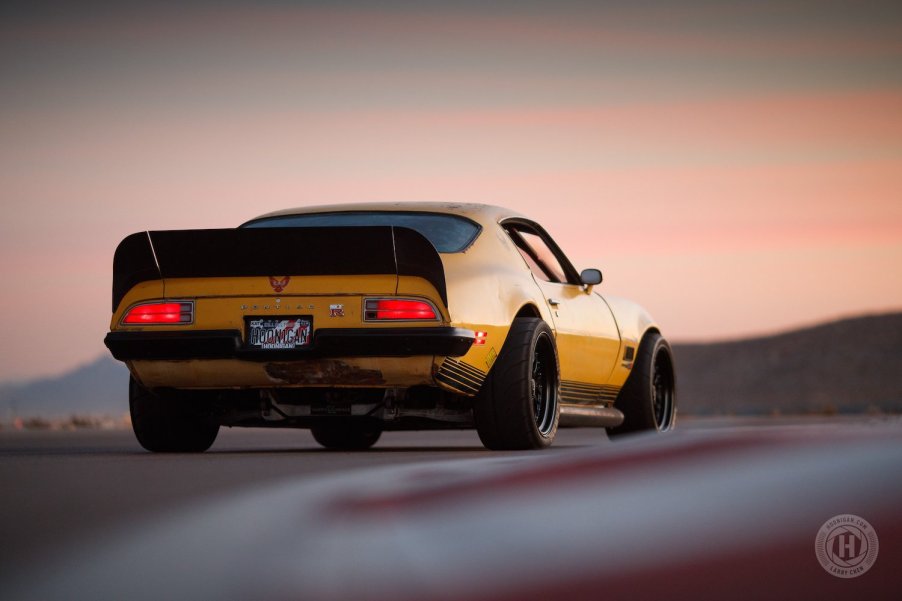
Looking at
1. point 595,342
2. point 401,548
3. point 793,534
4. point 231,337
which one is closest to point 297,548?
point 401,548

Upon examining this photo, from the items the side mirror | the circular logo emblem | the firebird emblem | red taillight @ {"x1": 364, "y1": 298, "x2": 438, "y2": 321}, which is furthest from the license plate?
the circular logo emblem

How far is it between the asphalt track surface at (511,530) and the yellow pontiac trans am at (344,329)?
2.98 meters

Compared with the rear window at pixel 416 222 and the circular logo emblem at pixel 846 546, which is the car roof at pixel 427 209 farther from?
the circular logo emblem at pixel 846 546

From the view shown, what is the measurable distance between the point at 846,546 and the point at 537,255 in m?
6.99

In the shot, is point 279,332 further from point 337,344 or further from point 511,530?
point 511,530

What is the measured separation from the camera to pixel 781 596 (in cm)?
288

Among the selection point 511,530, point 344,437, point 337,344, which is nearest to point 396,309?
point 337,344

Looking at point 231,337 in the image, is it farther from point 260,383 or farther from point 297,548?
point 297,548

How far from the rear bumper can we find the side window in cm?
168

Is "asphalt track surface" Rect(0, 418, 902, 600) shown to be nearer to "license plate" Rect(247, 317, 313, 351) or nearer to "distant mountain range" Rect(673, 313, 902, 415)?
"license plate" Rect(247, 317, 313, 351)

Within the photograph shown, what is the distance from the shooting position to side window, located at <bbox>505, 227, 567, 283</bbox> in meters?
9.83

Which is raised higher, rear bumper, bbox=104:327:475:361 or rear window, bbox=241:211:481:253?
rear window, bbox=241:211:481:253

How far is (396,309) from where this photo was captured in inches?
319

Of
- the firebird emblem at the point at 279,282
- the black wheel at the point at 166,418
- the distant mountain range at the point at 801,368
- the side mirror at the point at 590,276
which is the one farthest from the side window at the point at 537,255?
the distant mountain range at the point at 801,368
